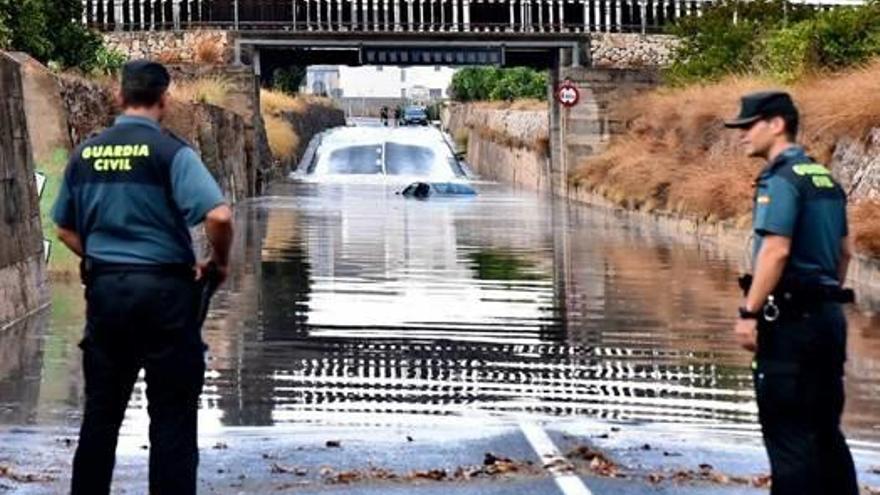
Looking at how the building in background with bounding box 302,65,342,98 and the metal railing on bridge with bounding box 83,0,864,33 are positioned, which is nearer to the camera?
the metal railing on bridge with bounding box 83,0,864,33

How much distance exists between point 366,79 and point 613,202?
129 m

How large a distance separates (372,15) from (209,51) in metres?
5.84

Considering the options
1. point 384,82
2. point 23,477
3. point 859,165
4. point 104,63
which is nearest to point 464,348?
point 23,477

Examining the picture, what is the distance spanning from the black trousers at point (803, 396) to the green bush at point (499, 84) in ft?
268

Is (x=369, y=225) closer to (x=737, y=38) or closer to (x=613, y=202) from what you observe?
(x=613, y=202)

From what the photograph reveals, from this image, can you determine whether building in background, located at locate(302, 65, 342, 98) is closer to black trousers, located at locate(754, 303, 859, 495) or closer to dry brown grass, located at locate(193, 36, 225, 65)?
dry brown grass, located at locate(193, 36, 225, 65)

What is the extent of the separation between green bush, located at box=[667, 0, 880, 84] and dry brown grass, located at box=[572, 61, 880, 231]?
38.0 inches

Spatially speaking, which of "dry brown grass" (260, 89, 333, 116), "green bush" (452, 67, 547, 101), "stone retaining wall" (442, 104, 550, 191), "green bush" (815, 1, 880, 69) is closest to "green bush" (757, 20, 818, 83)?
"green bush" (815, 1, 880, 69)

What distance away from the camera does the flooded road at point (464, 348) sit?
11.6 m

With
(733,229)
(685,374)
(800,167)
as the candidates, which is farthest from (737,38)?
(800,167)

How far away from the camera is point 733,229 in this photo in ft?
97.0

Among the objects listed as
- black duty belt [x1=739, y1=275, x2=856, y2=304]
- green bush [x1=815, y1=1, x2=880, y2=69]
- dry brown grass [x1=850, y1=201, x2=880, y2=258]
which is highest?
green bush [x1=815, y1=1, x2=880, y2=69]

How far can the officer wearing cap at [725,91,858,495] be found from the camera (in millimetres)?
6992

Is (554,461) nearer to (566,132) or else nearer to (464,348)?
(464,348)
